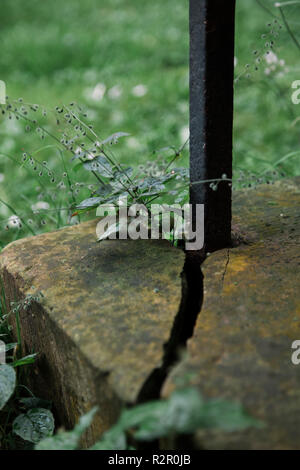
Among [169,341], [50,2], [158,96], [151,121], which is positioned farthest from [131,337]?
[50,2]

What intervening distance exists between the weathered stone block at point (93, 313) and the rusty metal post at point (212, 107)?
18 cm

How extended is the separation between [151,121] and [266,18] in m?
3.74

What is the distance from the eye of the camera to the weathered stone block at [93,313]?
3.57 ft

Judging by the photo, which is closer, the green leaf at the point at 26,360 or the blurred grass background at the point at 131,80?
the green leaf at the point at 26,360

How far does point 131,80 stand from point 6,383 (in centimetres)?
438

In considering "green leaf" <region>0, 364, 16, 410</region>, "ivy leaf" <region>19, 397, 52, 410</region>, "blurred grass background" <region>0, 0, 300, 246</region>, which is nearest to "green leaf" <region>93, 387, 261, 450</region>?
"green leaf" <region>0, 364, 16, 410</region>

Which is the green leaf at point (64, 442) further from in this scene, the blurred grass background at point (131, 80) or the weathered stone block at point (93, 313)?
the blurred grass background at point (131, 80)

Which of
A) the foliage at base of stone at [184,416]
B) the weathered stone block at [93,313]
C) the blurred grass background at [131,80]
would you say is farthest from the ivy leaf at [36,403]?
the blurred grass background at [131,80]

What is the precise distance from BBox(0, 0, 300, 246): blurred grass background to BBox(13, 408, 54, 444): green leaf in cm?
110

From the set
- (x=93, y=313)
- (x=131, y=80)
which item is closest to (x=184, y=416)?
(x=93, y=313)

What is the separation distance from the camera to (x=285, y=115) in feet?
13.7

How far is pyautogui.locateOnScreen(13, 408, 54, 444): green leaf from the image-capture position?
133 cm

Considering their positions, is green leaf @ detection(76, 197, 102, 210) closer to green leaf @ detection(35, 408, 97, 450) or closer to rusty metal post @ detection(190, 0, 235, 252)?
rusty metal post @ detection(190, 0, 235, 252)

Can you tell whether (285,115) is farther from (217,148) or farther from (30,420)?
(30,420)
